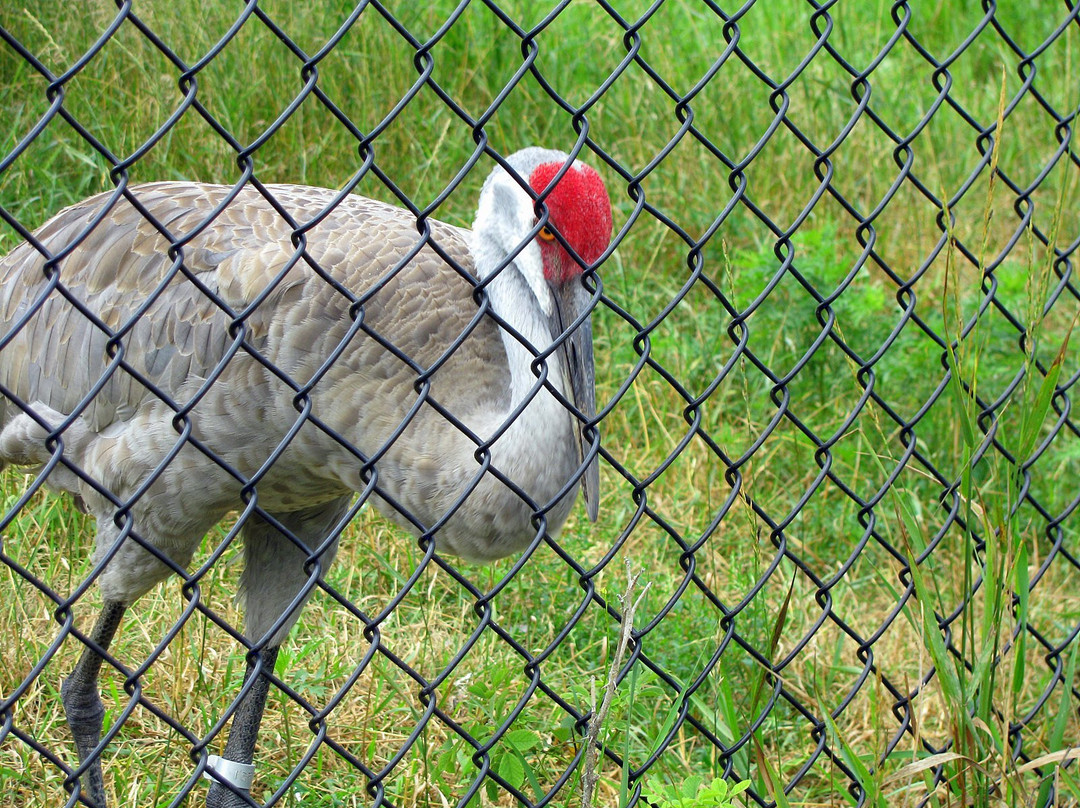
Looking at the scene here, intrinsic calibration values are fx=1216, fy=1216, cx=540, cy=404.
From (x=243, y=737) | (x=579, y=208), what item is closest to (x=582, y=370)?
(x=579, y=208)

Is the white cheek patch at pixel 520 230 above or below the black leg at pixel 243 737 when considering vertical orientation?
above

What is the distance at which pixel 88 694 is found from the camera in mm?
2684

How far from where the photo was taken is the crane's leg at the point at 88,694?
2.61m

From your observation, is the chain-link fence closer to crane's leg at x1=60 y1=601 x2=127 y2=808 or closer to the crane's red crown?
crane's leg at x1=60 y1=601 x2=127 y2=808

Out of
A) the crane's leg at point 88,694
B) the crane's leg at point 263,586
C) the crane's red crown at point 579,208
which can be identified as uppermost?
the crane's red crown at point 579,208

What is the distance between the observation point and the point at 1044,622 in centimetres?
332

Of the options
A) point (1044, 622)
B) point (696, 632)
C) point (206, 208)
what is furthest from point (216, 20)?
point (1044, 622)

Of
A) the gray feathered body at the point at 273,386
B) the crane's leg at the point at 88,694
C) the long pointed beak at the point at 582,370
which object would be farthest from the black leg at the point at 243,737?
the long pointed beak at the point at 582,370

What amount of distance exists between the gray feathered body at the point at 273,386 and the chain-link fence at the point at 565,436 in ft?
0.04

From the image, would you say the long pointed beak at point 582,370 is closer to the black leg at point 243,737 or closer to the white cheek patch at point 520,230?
the white cheek patch at point 520,230

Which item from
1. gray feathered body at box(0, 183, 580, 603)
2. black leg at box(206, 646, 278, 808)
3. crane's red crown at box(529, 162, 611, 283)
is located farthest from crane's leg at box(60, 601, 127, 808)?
crane's red crown at box(529, 162, 611, 283)

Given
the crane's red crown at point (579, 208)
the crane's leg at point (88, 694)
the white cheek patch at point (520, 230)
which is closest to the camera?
the crane's red crown at point (579, 208)

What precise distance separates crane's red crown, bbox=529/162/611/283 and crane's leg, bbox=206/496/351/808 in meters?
0.89

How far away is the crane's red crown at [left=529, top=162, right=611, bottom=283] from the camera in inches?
89.4
